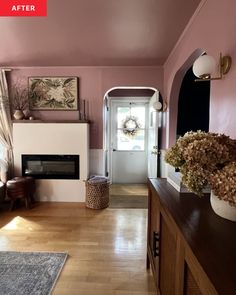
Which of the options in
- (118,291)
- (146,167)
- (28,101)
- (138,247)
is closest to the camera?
(118,291)

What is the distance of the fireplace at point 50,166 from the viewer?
425 cm

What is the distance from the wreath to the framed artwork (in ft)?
5.48

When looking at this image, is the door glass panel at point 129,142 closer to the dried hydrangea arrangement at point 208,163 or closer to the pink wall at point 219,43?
the pink wall at point 219,43

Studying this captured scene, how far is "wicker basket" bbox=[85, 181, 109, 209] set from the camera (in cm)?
388

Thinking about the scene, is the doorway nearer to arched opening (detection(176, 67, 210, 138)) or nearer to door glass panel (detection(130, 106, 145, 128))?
door glass panel (detection(130, 106, 145, 128))

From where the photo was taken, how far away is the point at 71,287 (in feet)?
6.52

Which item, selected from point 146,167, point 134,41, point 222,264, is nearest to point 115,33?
point 134,41

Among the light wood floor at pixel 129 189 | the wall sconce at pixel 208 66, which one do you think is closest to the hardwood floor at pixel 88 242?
the light wood floor at pixel 129 189

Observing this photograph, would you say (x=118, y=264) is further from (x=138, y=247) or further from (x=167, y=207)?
(x=167, y=207)

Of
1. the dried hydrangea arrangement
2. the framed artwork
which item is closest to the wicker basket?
the framed artwork

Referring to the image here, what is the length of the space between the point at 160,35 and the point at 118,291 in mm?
→ 2731

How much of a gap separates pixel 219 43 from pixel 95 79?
2.85 m

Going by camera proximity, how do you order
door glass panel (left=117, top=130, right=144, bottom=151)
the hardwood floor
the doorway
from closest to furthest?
the hardwood floor → the doorway → door glass panel (left=117, top=130, right=144, bottom=151)

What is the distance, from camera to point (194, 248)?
0.89 m
